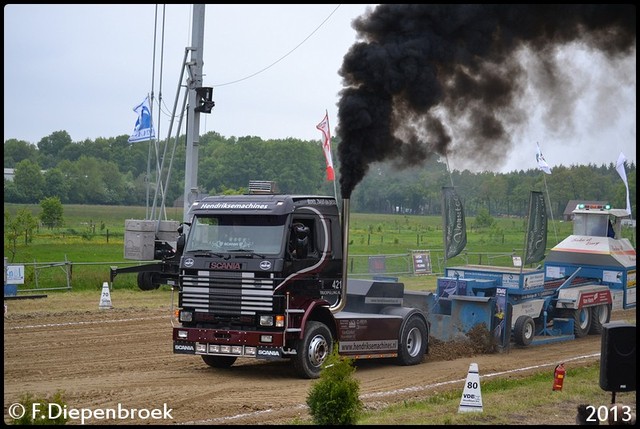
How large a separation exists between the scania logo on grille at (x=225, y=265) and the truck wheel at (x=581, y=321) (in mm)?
9720

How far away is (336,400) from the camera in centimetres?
937

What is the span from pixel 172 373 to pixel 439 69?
7.20 meters

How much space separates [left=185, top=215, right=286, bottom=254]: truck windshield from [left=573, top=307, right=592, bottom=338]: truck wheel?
367 inches

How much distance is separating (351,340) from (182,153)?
32412 mm

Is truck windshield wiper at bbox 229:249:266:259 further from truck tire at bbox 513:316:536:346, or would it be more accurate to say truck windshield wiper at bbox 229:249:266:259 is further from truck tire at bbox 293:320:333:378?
truck tire at bbox 513:316:536:346

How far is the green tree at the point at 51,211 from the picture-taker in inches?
1801

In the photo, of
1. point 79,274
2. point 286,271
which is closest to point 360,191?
point 79,274

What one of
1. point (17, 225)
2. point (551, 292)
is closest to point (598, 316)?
point (551, 292)

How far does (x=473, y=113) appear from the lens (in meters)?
16.3

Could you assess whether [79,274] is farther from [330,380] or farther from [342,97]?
[330,380]

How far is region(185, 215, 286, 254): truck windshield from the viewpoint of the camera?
13867 mm

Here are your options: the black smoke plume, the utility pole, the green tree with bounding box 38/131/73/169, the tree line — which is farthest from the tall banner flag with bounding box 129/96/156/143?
the green tree with bounding box 38/131/73/169

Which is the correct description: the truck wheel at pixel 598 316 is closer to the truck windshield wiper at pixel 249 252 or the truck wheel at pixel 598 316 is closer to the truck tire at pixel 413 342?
the truck tire at pixel 413 342

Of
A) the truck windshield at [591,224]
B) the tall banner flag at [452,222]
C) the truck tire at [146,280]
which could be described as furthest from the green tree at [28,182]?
the truck windshield at [591,224]
